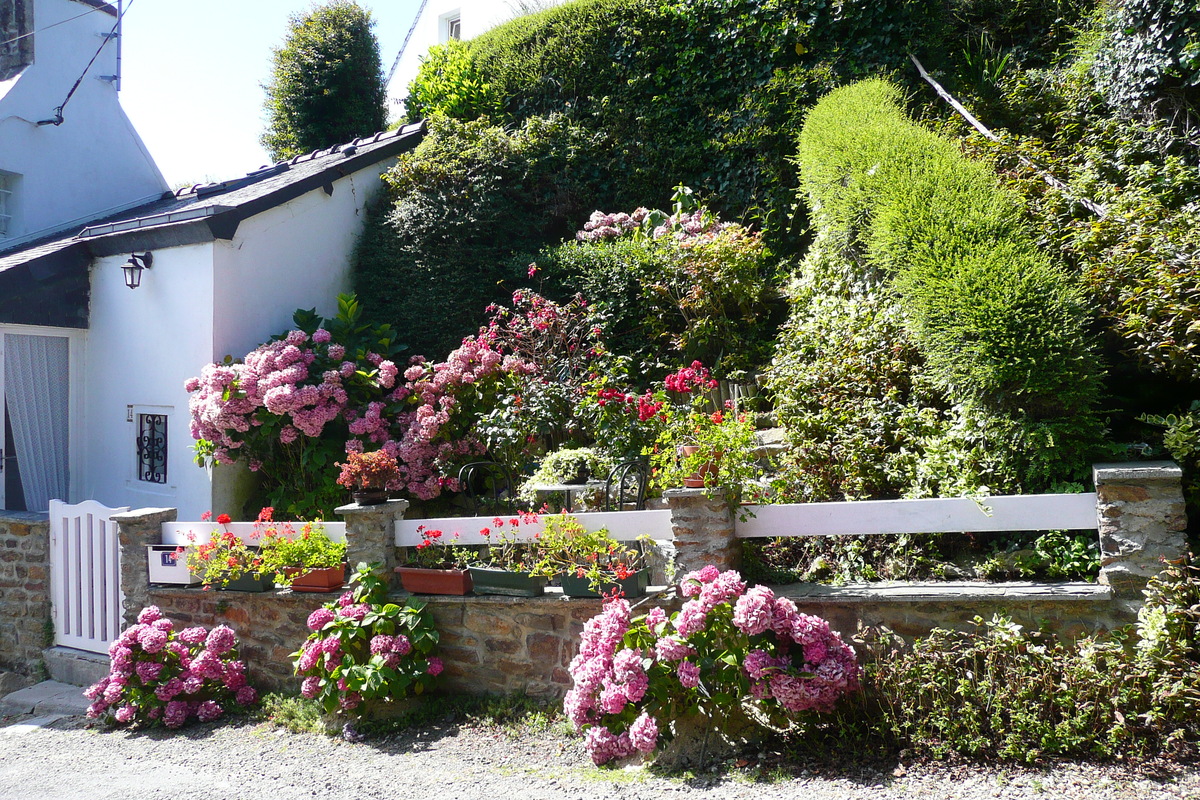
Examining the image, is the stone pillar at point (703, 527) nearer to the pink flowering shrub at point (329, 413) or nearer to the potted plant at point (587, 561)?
the potted plant at point (587, 561)

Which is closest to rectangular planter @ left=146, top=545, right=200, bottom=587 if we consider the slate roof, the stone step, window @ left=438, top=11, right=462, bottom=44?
the stone step

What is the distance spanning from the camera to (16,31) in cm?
1051

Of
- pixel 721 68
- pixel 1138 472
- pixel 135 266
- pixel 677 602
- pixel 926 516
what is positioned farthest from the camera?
pixel 721 68

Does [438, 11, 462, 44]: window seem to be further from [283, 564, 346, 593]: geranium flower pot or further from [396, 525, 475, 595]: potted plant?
[396, 525, 475, 595]: potted plant

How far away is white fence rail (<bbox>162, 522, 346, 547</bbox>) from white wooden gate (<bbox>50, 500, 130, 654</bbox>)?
0.53 m

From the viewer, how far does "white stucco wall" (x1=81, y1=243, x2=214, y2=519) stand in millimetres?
7664

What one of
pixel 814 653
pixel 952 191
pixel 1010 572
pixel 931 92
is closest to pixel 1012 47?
pixel 931 92

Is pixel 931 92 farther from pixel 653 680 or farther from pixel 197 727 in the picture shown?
pixel 197 727

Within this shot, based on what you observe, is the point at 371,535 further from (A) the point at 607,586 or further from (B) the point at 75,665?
(B) the point at 75,665

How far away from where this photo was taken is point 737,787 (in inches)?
135

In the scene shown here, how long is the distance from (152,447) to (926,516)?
7435 mm

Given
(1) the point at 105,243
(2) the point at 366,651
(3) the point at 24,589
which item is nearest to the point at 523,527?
(2) the point at 366,651

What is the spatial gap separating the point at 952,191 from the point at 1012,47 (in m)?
5.07

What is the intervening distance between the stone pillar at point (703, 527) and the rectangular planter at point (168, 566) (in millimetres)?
3789
